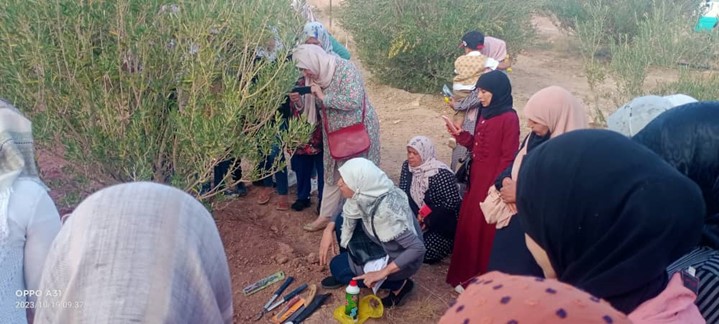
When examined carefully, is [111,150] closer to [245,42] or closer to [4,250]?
[245,42]

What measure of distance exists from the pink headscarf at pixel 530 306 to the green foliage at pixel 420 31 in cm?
868

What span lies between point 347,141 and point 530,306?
146 inches

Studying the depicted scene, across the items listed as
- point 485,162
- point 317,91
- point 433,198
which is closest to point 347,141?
point 317,91

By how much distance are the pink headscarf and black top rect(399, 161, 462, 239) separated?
11.1 ft

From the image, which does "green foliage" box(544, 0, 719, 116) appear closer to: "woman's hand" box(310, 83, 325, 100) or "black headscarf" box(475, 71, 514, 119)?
"black headscarf" box(475, 71, 514, 119)

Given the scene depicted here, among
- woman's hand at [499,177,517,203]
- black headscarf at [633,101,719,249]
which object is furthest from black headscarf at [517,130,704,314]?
woman's hand at [499,177,517,203]

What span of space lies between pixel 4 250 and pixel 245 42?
6.99ft

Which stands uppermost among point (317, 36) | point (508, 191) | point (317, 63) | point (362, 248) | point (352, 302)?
point (317, 36)

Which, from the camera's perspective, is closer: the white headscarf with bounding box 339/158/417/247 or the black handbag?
the white headscarf with bounding box 339/158/417/247

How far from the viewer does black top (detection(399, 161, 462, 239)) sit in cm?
451

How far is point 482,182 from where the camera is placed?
4.16m

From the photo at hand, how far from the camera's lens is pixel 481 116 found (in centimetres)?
439

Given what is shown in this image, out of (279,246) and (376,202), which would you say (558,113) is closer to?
(376,202)

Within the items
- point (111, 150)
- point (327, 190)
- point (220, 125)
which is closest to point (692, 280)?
point (220, 125)
